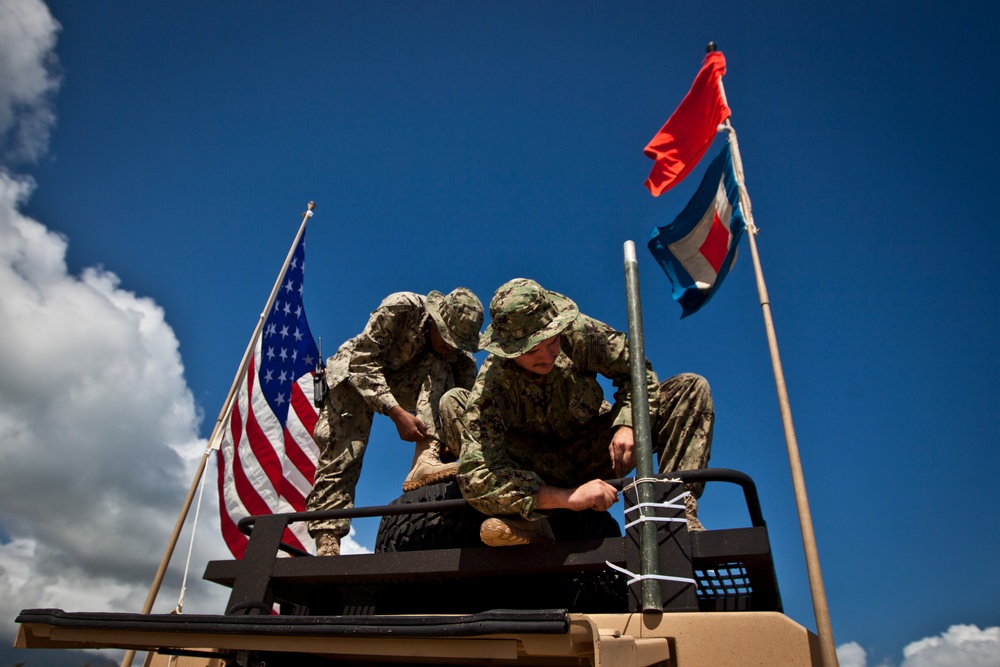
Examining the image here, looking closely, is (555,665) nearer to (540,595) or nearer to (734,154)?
(540,595)

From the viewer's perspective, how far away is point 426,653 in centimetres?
154

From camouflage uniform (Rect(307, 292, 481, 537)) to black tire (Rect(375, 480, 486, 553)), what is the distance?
145 centimetres

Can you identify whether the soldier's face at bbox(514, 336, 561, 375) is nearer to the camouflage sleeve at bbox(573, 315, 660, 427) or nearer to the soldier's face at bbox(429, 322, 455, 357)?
the camouflage sleeve at bbox(573, 315, 660, 427)

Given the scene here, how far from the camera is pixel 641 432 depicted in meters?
2.54

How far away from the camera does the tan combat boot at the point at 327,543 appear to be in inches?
175

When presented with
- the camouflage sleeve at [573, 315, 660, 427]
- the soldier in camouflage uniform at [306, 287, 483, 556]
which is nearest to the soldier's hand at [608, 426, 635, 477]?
the camouflage sleeve at [573, 315, 660, 427]

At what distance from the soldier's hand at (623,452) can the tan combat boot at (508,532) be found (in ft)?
1.55

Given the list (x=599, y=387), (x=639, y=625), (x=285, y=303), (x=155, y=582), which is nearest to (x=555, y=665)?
(x=639, y=625)

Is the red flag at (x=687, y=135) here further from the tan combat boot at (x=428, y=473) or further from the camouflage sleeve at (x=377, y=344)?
the tan combat boot at (x=428, y=473)

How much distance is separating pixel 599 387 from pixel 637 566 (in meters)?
1.08

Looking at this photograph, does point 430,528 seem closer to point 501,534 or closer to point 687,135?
point 501,534

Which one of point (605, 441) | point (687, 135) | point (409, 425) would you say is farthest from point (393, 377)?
point (687, 135)

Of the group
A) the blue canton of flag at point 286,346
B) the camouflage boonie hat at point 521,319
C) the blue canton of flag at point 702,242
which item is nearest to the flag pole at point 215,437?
the blue canton of flag at point 286,346

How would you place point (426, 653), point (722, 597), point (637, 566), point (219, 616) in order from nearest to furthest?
point (426, 653) < point (219, 616) < point (637, 566) < point (722, 597)
